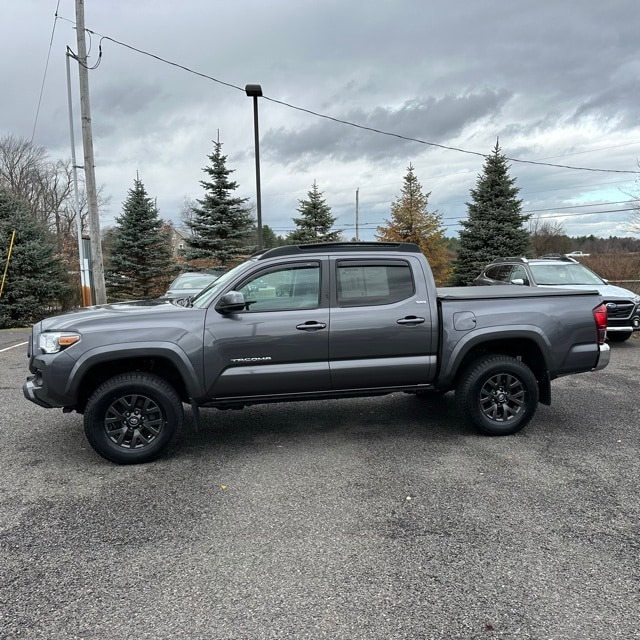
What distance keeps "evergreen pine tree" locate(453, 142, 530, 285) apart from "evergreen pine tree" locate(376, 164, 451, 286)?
4899 millimetres

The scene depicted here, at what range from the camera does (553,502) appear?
3.57 m

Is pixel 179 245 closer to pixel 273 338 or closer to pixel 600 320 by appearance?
pixel 273 338

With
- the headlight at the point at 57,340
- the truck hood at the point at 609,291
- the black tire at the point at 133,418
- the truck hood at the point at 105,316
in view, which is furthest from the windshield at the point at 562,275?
the headlight at the point at 57,340

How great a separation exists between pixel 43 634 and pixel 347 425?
3431 mm

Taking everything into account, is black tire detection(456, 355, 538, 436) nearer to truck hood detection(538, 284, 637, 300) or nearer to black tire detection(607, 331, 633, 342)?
truck hood detection(538, 284, 637, 300)

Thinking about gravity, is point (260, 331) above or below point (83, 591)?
above

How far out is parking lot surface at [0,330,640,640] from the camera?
2.44m

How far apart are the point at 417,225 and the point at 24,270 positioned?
20.5 m

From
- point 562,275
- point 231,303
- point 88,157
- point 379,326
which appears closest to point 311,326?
point 379,326

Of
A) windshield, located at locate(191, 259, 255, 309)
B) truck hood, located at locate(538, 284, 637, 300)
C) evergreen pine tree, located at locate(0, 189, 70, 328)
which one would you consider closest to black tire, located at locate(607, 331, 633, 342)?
truck hood, located at locate(538, 284, 637, 300)

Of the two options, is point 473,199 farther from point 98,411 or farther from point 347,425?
point 98,411

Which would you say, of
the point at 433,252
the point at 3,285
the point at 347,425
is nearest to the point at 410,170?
the point at 433,252

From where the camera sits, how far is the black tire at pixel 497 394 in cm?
480

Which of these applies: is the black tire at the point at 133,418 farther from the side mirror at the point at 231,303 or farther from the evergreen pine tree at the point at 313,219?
the evergreen pine tree at the point at 313,219
